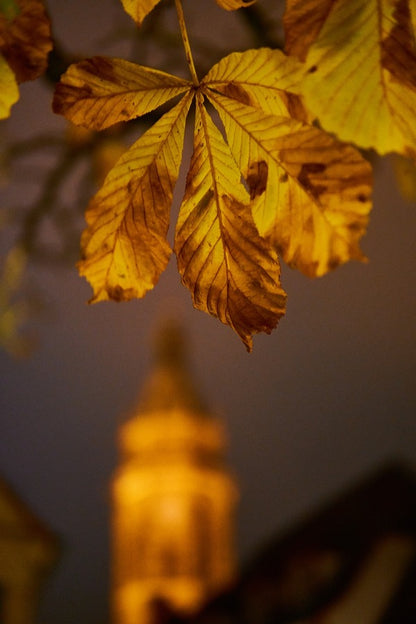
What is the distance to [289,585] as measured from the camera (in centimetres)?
416

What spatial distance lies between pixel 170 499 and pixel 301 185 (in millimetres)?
20056

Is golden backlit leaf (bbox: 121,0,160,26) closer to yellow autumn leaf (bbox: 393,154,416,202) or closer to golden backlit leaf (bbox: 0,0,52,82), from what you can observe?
golden backlit leaf (bbox: 0,0,52,82)

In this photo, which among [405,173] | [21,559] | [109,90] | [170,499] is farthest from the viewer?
[170,499]

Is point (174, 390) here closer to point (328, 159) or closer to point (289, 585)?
point (289, 585)

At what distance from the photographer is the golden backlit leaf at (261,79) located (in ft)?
2.30

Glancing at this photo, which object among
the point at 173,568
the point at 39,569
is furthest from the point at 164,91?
the point at 173,568

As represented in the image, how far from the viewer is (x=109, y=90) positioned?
0.73 metres

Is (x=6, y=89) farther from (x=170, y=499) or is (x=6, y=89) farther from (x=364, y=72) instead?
(x=170, y=499)

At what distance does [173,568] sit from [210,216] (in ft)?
63.0

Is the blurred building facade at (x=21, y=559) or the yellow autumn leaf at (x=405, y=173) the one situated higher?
the yellow autumn leaf at (x=405, y=173)

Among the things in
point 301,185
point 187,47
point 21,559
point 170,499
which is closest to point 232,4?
point 187,47

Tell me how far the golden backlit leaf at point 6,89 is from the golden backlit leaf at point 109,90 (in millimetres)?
41

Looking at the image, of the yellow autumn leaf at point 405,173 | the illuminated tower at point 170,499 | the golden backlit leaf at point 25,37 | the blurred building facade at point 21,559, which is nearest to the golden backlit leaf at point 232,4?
the golden backlit leaf at point 25,37

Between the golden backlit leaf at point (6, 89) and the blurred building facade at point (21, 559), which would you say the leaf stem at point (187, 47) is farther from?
the blurred building facade at point (21, 559)
